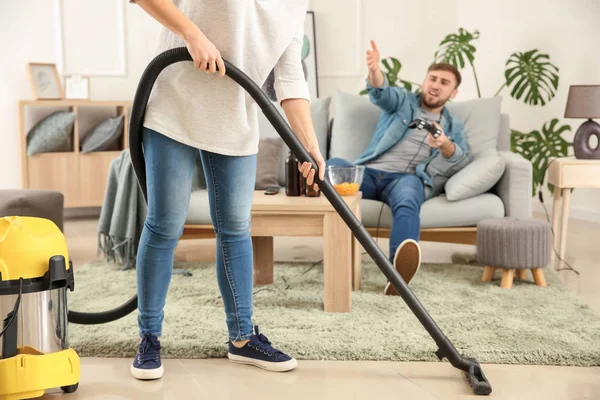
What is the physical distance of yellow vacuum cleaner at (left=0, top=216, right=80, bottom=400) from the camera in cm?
186

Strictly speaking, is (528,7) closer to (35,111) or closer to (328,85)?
(328,85)

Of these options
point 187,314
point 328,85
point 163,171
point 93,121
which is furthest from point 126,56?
point 163,171

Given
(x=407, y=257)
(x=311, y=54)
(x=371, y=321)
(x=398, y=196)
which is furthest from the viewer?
(x=311, y=54)

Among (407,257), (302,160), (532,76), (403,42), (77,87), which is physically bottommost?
(407,257)

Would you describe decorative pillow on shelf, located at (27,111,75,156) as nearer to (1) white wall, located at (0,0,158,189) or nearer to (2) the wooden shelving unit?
(2) the wooden shelving unit

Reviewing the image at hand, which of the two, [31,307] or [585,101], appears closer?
[31,307]

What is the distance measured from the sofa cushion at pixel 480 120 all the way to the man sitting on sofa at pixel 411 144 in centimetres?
13

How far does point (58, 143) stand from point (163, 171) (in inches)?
147

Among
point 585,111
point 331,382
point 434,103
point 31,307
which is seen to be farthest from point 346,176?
point 31,307

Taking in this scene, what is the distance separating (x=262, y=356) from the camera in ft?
7.36

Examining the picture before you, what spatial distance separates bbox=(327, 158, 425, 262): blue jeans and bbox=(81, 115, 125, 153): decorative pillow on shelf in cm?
236

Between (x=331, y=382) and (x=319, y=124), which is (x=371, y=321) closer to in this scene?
(x=331, y=382)

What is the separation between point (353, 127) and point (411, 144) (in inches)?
15.1

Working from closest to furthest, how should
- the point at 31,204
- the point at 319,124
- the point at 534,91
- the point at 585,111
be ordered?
the point at 31,204 → the point at 585,111 → the point at 319,124 → the point at 534,91
